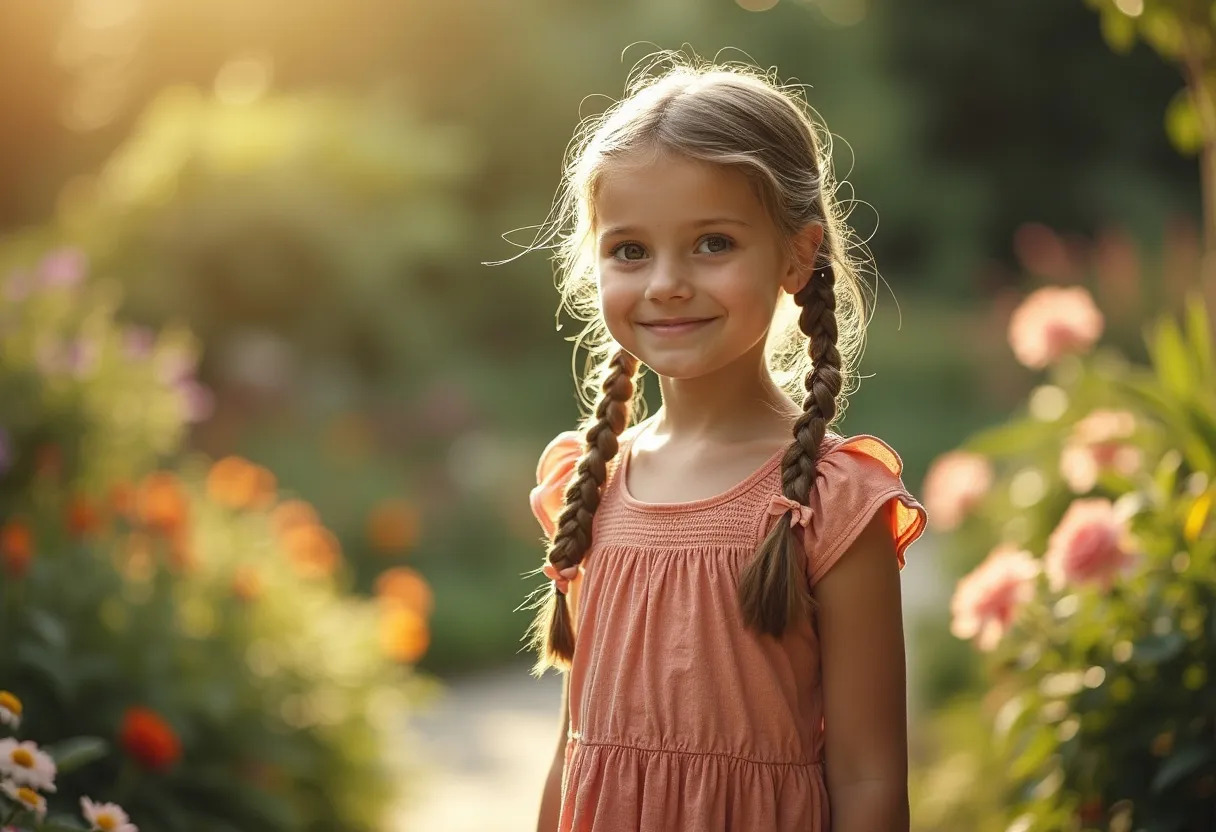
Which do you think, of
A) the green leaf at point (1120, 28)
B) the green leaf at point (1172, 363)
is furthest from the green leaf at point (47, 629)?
the green leaf at point (1120, 28)

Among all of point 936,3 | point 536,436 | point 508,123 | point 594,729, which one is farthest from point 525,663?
point 936,3

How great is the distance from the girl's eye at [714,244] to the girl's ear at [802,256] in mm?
99

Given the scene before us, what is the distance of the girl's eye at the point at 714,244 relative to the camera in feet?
5.97

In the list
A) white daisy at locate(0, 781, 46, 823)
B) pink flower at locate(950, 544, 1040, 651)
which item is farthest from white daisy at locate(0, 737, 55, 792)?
pink flower at locate(950, 544, 1040, 651)

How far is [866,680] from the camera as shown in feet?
5.76

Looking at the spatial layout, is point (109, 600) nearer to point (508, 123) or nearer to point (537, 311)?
point (537, 311)

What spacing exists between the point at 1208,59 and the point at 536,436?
715 centimetres

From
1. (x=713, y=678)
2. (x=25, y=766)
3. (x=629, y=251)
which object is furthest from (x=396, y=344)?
(x=713, y=678)

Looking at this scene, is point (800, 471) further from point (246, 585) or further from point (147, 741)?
point (246, 585)

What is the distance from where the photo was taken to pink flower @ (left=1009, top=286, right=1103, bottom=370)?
4043 millimetres

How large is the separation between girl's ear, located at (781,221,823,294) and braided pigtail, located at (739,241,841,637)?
0.04 meters

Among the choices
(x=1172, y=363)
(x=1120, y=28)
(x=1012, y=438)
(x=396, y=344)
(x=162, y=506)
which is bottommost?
(x=162, y=506)

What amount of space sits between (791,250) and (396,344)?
27.6 feet

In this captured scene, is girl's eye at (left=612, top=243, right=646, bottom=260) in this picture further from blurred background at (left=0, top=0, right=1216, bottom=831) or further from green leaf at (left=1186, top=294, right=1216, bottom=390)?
green leaf at (left=1186, top=294, right=1216, bottom=390)
